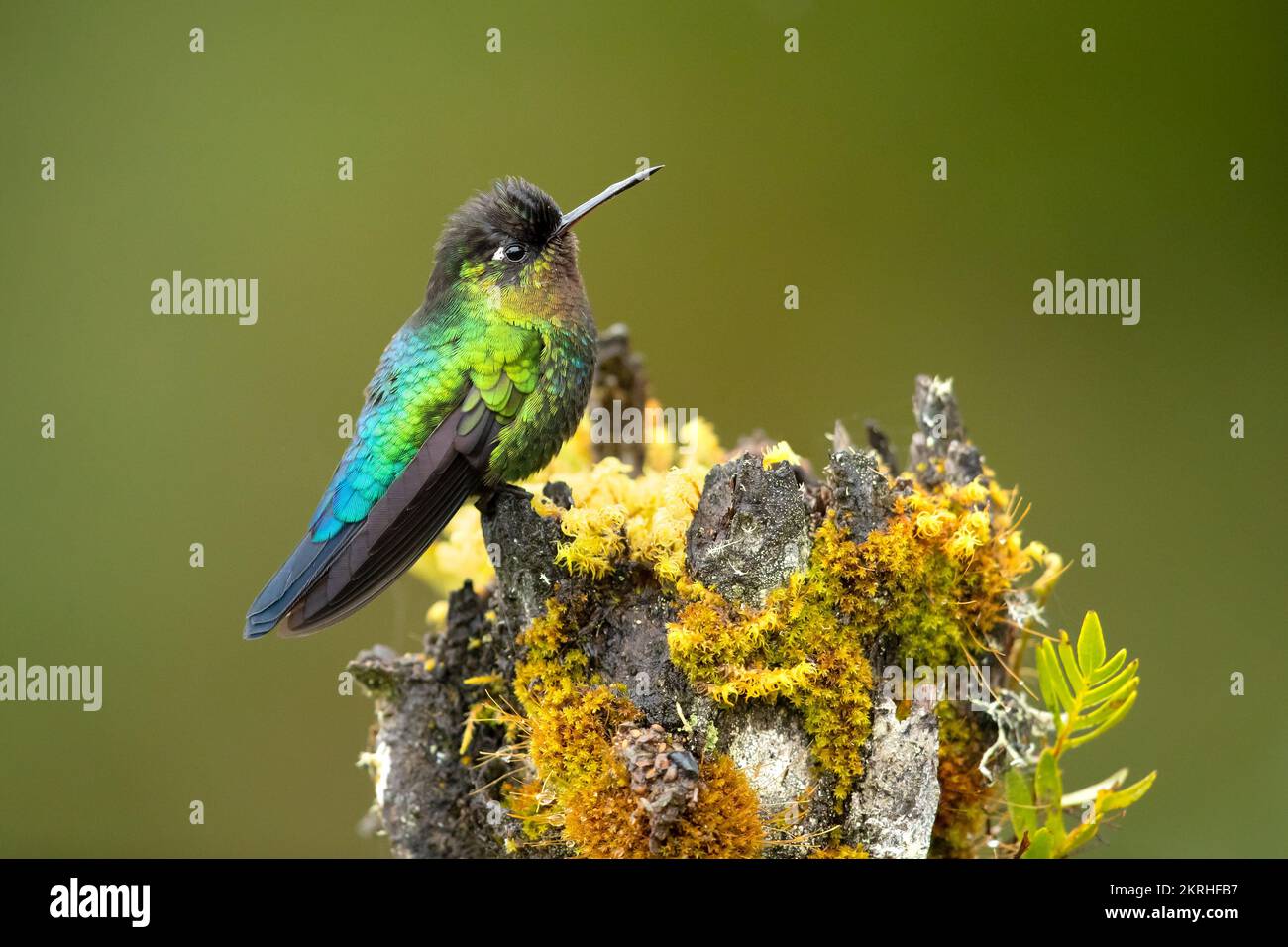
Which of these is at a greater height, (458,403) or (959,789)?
(458,403)

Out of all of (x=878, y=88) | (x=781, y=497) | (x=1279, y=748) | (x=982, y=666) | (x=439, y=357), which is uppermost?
(x=878, y=88)

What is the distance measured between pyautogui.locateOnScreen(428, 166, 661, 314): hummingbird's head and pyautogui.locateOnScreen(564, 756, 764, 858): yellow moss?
1382 mm

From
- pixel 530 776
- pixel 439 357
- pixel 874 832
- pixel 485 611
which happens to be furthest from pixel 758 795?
pixel 439 357

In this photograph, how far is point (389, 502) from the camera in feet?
8.77

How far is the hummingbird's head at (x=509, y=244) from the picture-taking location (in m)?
3.03

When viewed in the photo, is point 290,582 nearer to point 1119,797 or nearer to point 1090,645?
point 1090,645

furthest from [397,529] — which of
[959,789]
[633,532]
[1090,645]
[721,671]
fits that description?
[1090,645]

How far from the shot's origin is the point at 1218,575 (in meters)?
5.21

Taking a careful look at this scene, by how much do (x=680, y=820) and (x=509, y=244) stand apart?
163cm

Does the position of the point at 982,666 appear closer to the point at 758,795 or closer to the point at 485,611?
the point at 758,795

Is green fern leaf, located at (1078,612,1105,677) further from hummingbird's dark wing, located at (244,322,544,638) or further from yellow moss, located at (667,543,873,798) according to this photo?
hummingbird's dark wing, located at (244,322,544,638)

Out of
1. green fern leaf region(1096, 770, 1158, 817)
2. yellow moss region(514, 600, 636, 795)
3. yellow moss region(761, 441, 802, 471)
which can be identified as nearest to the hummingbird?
yellow moss region(514, 600, 636, 795)

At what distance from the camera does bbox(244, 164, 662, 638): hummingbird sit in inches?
104

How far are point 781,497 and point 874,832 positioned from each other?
68cm
